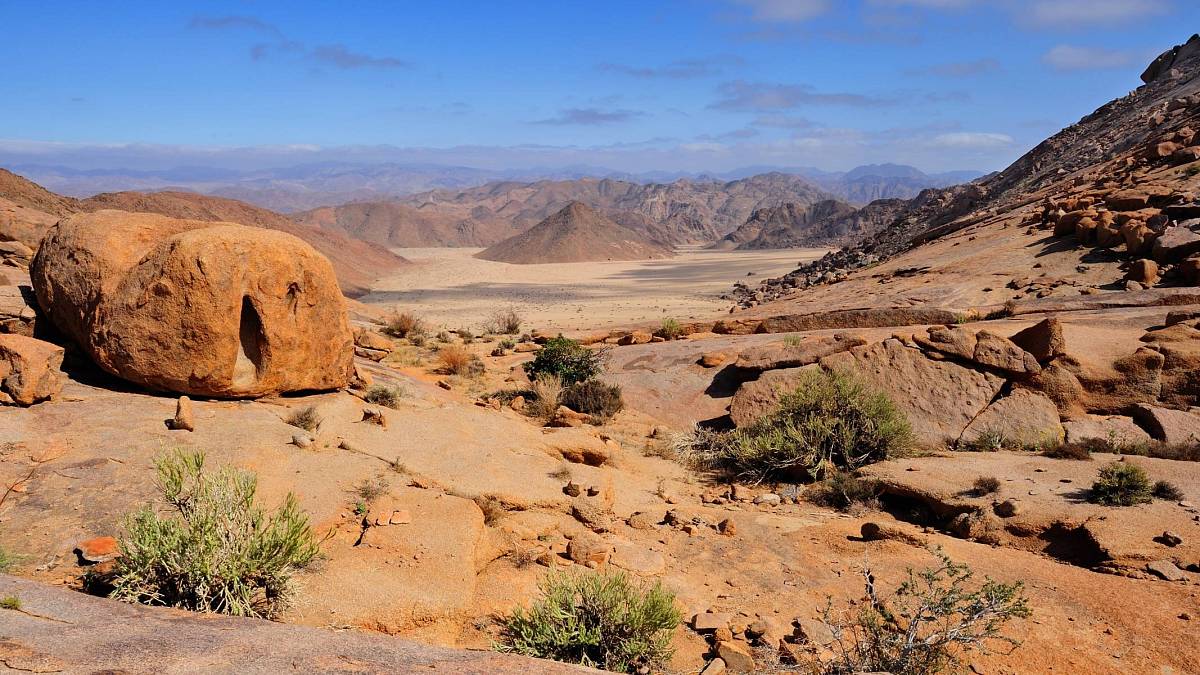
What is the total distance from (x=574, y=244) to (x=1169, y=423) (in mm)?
67175

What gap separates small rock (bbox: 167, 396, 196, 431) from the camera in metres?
6.23

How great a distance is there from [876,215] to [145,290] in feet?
267

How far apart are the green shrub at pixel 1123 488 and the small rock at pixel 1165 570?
93cm

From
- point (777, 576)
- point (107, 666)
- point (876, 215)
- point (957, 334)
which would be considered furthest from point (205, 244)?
point (876, 215)

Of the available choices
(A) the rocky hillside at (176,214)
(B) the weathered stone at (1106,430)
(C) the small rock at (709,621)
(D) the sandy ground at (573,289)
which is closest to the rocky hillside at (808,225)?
(D) the sandy ground at (573,289)

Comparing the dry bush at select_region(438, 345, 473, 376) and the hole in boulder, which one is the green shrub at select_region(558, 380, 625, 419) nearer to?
the dry bush at select_region(438, 345, 473, 376)

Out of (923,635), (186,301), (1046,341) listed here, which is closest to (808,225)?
(1046,341)

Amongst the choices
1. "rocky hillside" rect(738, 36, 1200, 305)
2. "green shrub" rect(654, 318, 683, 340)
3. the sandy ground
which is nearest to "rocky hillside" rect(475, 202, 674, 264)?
the sandy ground

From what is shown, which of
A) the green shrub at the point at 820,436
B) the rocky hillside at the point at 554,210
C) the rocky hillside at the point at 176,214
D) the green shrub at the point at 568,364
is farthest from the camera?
the rocky hillside at the point at 554,210

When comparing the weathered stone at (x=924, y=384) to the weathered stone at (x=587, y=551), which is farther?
the weathered stone at (x=924, y=384)

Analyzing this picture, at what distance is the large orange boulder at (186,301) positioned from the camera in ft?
21.9

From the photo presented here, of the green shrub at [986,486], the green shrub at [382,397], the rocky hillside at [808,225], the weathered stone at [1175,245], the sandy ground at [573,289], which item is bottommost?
the sandy ground at [573,289]

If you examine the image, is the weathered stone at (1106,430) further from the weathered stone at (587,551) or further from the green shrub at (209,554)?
the green shrub at (209,554)

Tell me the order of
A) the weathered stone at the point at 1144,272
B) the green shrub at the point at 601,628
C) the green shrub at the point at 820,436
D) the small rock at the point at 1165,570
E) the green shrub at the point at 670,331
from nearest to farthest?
the green shrub at the point at 601,628 < the small rock at the point at 1165,570 < the green shrub at the point at 820,436 < the weathered stone at the point at 1144,272 < the green shrub at the point at 670,331
